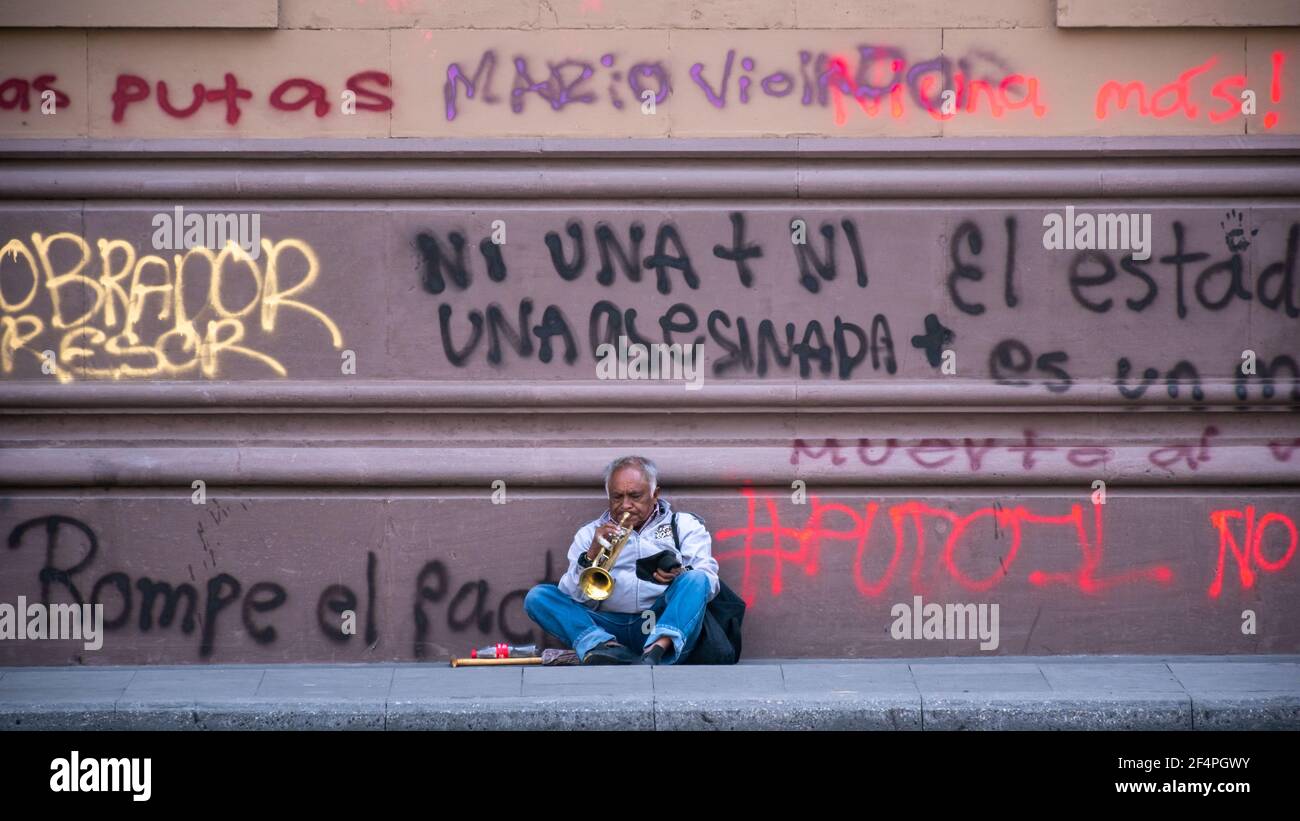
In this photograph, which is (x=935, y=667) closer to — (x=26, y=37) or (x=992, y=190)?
(x=992, y=190)

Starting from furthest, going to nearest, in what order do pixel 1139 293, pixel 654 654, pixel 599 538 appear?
pixel 1139 293
pixel 599 538
pixel 654 654

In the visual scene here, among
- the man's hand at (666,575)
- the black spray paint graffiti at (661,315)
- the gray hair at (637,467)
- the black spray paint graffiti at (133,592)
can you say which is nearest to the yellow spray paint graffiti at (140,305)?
the black spray paint graffiti at (661,315)

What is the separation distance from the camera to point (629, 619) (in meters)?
8.50

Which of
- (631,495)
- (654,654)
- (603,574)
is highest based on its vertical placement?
(631,495)

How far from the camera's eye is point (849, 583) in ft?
28.9

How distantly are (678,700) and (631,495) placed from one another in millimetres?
1287

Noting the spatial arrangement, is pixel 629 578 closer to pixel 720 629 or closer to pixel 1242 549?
pixel 720 629

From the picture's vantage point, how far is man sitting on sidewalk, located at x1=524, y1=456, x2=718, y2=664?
8.36 m

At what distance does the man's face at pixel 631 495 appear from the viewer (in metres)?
8.47

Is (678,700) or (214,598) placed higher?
(214,598)

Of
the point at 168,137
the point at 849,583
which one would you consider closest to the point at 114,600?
the point at 168,137

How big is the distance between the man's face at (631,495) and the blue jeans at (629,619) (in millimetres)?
359

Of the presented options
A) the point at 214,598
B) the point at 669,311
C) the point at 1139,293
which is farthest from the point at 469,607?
the point at 1139,293
